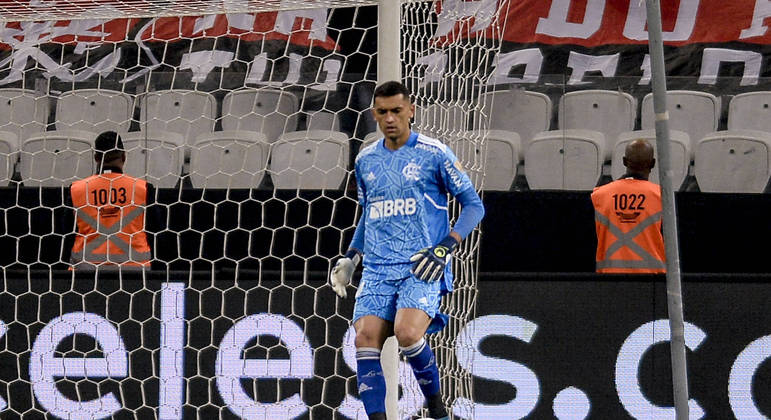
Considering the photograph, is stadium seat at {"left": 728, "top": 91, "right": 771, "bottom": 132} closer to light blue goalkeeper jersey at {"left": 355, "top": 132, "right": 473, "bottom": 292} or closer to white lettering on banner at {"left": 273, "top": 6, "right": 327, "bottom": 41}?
white lettering on banner at {"left": 273, "top": 6, "right": 327, "bottom": 41}

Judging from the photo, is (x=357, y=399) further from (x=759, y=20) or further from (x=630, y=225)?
(x=759, y=20)

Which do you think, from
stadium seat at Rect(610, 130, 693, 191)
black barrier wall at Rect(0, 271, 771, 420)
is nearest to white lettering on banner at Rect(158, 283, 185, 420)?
black barrier wall at Rect(0, 271, 771, 420)

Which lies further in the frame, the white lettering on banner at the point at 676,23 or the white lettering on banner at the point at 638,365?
the white lettering on banner at the point at 676,23

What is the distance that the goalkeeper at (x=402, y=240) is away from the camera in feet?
14.4

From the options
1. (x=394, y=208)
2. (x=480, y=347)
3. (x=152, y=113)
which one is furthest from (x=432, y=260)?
(x=152, y=113)

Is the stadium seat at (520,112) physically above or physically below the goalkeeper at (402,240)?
above

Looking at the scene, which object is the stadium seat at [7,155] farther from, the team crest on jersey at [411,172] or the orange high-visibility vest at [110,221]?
the team crest on jersey at [411,172]

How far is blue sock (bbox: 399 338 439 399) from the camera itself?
437cm

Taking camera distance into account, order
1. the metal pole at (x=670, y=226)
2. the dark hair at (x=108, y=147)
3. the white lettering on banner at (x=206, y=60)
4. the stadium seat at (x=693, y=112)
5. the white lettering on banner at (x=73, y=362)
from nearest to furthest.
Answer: the metal pole at (x=670, y=226)
the white lettering on banner at (x=73, y=362)
the dark hair at (x=108, y=147)
the stadium seat at (x=693, y=112)
the white lettering on banner at (x=206, y=60)

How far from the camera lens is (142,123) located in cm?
831

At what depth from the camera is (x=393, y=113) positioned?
14.6ft

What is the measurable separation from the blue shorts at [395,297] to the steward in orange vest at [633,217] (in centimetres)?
246

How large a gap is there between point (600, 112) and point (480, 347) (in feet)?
12.6

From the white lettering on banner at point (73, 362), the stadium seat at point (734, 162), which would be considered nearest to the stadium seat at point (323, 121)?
the stadium seat at point (734, 162)
